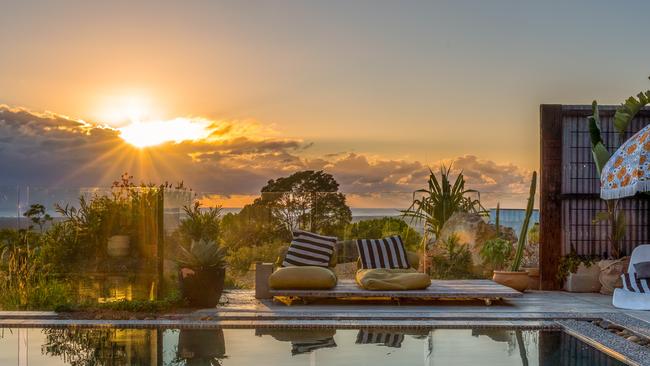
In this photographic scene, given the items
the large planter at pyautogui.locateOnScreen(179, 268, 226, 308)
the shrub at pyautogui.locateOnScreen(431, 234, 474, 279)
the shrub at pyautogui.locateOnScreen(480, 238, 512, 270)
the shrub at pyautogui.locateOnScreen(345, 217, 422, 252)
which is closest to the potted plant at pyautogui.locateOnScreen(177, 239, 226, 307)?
A: the large planter at pyautogui.locateOnScreen(179, 268, 226, 308)

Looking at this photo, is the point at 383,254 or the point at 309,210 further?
the point at 309,210

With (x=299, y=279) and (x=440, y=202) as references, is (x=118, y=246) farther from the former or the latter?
(x=440, y=202)

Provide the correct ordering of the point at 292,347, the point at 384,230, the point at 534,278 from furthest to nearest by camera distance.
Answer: the point at 384,230 → the point at 534,278 → the point at 292,347

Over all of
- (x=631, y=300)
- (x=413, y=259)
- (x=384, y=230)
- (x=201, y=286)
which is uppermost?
(x=384, y=230)

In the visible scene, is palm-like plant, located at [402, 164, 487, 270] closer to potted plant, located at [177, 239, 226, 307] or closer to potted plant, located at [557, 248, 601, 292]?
potted plant, located at [557, 248, 601, 292]

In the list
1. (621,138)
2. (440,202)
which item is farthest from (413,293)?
(621,138)

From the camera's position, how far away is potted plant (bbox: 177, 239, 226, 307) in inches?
355

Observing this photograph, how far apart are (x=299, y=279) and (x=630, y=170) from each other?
3.90 metres

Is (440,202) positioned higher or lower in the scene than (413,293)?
higher

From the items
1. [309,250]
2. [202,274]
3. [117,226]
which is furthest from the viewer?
[117,226]

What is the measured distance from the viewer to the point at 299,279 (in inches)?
372

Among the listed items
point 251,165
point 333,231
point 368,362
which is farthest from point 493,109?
point 368,362

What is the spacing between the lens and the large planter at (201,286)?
29.6 feet

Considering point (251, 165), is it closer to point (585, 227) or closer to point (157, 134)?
point (157, 134)
